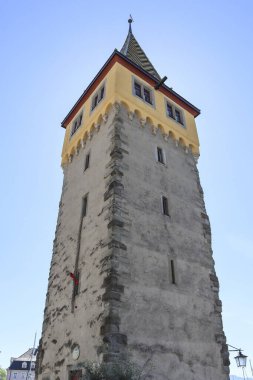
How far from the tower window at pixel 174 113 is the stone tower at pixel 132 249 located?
302 millimetres

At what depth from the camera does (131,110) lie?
16.2 metres

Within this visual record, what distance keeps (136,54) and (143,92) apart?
22.5ft

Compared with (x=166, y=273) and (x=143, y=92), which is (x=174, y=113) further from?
(x=166, y=273)

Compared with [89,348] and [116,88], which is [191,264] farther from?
[116,88]

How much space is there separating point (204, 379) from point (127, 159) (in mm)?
8787

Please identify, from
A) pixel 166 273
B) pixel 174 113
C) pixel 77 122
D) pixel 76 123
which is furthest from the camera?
pixel 76 123

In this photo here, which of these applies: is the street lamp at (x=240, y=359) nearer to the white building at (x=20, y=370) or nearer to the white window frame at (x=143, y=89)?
the white window frame at (x=143, y=89)

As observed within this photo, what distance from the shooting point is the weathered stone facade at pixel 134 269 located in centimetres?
1069

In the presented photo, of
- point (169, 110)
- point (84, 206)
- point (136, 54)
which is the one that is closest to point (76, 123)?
point (169, 110)

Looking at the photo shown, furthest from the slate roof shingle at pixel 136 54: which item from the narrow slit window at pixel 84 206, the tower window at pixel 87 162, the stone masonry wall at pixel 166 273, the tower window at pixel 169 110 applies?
the narrow slit window at pixel 84 206

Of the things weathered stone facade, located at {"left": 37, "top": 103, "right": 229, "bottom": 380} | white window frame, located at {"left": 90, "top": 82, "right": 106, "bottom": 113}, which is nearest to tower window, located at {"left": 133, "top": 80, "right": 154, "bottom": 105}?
white window frame, located at {"left": 90, "top": 82, "right": 106, "bottom": 113}

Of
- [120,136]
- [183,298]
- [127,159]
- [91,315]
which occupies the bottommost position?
[91,315]

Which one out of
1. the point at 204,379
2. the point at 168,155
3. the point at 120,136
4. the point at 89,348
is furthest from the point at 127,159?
the point at 204,379

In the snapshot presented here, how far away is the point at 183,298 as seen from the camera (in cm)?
1256
